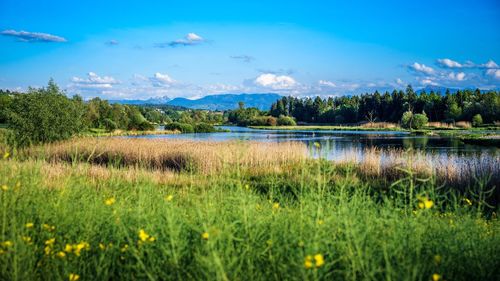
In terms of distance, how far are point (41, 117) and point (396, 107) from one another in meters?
78.8

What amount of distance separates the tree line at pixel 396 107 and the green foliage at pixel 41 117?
62.5m

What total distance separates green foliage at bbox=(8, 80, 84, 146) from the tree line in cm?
6254

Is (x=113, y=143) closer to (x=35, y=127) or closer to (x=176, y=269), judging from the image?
(x=35, y=127)

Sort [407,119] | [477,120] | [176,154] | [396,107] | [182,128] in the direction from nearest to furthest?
[176,154] < [477,120] < [407,119] < [182,128] < [396,107]

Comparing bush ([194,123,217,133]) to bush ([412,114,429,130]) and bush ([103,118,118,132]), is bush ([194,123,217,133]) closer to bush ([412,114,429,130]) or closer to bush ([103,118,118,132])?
bush ([103,118,118,132])

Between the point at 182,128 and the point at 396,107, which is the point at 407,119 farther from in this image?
the point at 182,128

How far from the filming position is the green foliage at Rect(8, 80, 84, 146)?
25.1 metres

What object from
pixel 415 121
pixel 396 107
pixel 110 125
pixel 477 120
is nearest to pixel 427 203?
pixel 110 125

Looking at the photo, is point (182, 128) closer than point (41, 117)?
No

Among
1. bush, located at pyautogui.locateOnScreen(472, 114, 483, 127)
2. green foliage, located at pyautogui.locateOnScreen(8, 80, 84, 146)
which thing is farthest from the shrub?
green foliage, located at pyautogui.locateOnScreen(8, 80, 84, 146)

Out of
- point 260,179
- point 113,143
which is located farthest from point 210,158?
point 113,143

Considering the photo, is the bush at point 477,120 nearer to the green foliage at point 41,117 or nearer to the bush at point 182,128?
the bush at point 182,128

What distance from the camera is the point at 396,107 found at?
91062mm

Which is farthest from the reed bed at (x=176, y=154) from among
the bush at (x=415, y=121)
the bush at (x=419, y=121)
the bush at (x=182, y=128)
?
the bush at (x=415, y=121)
